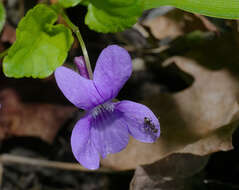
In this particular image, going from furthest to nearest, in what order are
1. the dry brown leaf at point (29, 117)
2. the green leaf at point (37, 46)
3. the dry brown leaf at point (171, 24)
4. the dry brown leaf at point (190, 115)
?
the dry brown leaf at point (29, 117)
the dry brown leaf at point (171, 24)
the dry brown leaf at point (190, 115)
the green leaf at point (37, 46)

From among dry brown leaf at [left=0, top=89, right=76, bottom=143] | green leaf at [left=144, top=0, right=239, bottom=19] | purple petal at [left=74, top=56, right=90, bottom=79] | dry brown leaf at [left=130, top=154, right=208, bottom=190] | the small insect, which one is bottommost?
dry brown leaf at [left=0, top=89, right=76, bottom=143]

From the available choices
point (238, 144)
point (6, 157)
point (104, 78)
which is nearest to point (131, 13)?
point (104, 78)

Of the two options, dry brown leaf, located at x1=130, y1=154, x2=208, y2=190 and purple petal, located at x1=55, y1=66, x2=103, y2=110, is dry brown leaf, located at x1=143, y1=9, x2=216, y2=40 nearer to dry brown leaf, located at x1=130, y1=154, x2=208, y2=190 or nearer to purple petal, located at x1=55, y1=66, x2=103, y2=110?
dry brown leaf, located at x1=130, y1=154, x2=208, y2=190

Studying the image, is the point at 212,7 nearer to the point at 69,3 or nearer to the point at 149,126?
the point at 149,126

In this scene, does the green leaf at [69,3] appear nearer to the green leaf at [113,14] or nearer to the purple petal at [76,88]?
the green leaf at [113,14]

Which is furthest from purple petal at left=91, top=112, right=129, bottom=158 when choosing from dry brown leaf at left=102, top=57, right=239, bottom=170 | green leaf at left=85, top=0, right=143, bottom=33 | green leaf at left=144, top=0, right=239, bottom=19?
green leaf at left=144, top=0, right=239, bottom=19

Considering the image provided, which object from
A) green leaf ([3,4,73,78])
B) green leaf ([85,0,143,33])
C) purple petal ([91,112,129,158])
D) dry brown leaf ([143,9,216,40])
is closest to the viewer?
purple petal ([91,112,129,158])

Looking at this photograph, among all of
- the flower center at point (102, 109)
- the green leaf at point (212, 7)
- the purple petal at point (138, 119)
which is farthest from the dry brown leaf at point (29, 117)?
the green leaf at point (212, 7)
